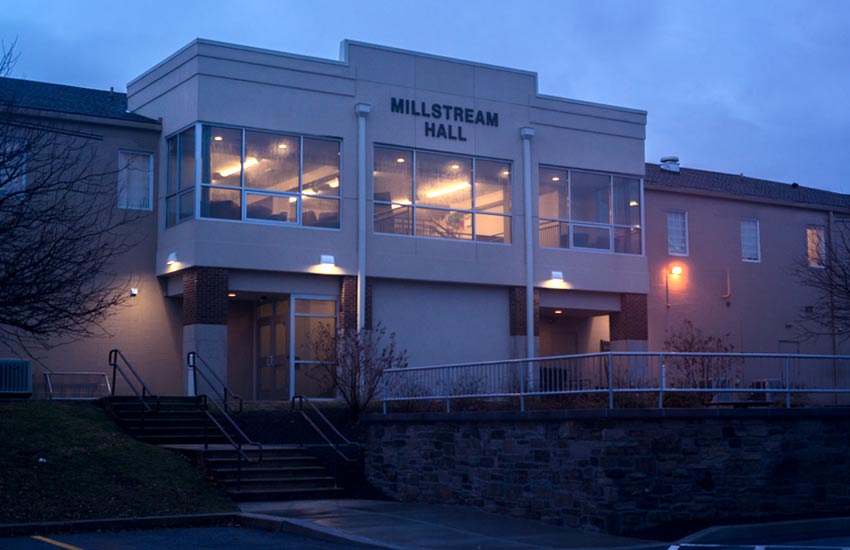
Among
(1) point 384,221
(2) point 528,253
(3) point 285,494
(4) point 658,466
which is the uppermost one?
(1) point 384,221

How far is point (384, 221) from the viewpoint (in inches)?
1118

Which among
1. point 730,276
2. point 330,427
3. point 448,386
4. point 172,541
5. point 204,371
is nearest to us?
point 172,541

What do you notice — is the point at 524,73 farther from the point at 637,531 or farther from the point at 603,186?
the point at 637,531

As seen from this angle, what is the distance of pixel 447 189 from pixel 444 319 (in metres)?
3.65

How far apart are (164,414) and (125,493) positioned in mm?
5811

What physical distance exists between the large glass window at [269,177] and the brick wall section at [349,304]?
1525mm

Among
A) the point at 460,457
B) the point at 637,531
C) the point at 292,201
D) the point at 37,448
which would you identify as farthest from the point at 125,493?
the point at 292,201

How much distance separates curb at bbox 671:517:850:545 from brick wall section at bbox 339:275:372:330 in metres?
14.0

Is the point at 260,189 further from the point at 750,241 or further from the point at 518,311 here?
the point at 750,241

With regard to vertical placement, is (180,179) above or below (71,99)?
A: below

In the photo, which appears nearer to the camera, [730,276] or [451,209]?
[451,209]

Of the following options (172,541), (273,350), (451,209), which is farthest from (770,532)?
(451,209)

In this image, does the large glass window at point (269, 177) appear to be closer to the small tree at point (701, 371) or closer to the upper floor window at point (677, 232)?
the upper floor window at point (677, 232)

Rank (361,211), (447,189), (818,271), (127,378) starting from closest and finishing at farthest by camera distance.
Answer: (127,378) → (361,211) → (447,189) → (818,271)
